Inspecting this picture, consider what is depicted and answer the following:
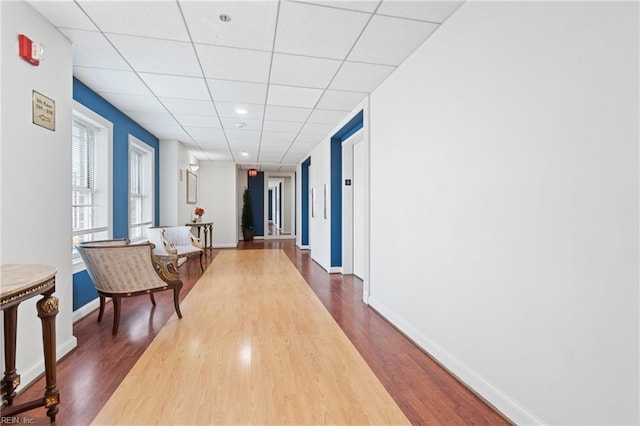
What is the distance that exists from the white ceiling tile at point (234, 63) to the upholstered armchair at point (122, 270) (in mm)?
1820

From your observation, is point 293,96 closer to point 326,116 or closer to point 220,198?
point 326,116

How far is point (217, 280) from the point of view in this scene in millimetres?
4879

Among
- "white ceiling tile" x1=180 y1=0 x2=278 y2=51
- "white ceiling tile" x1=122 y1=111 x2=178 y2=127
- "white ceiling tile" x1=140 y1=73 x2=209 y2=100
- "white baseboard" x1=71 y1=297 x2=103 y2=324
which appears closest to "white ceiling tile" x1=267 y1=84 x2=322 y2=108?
"white ceiling tile" x1=140 y1=73 x2=209 y2=100

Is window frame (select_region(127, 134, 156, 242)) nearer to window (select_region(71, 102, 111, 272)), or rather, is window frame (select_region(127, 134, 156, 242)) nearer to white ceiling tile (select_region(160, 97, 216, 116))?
window (select_region(71, 102, 111, 272))

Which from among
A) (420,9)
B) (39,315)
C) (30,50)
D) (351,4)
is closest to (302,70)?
(351,4)

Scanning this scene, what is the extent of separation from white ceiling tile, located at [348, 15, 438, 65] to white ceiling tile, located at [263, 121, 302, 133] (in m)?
2.15

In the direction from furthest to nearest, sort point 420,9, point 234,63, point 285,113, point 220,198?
point 220,198
point 285,113
point 234,63
point 420,9

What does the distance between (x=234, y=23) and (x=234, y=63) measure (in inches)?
24.2

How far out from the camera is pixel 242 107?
155 inches

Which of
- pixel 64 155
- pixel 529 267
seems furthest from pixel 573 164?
pixel 64 155

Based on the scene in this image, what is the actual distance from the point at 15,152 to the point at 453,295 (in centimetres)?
305

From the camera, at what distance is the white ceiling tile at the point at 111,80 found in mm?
2920

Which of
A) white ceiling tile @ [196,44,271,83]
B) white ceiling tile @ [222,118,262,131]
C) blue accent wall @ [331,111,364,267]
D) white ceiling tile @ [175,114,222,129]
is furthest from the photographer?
blue accent wall @ [331,111,364,267]

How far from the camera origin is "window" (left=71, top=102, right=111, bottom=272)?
131 inches
